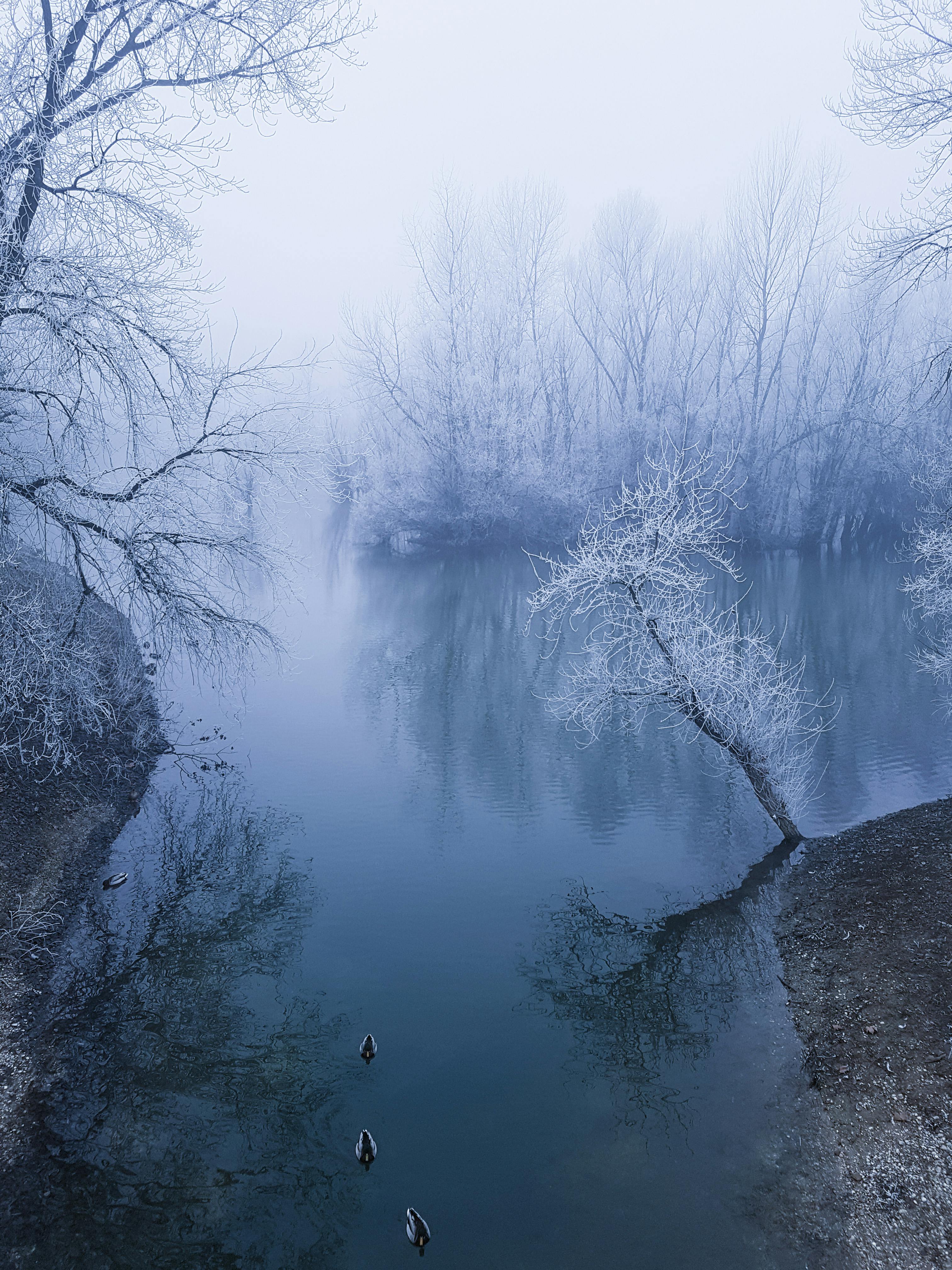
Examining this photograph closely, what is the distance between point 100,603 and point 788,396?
37357 millimetres

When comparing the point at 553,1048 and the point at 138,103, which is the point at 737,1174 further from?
the point at 138,103

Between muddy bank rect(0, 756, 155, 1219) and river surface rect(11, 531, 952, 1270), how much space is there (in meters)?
0.24

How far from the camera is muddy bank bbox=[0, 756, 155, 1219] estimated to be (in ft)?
19.5

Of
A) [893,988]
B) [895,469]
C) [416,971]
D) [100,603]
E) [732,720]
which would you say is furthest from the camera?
[895,469]

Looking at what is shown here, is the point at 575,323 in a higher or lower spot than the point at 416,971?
higher

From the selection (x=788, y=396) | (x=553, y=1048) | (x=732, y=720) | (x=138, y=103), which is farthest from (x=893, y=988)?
(x=788, y=396)

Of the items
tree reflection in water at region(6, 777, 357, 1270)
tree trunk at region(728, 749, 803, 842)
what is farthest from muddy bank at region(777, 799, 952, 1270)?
tree reflection in water at region(6, 777, 357, 1270)

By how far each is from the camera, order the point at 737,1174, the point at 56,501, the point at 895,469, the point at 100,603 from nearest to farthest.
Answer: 1. the point at 737,1174
2. the point at 56,501
3. the point at 100,603
4. the point at 895,469

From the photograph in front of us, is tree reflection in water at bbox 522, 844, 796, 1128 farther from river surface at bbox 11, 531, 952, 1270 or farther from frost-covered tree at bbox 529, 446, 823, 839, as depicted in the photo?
frost-covered tree at bbox 529, 446, 823, 839

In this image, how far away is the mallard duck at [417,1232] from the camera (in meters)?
5.11

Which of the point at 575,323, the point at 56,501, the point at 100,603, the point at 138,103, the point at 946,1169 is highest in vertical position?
the point at 575,323

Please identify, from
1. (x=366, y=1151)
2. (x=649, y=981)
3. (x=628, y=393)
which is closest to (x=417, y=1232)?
(x=366, y=1151)

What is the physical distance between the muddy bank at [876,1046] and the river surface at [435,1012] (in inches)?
10.9

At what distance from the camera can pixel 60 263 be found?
324 inches
